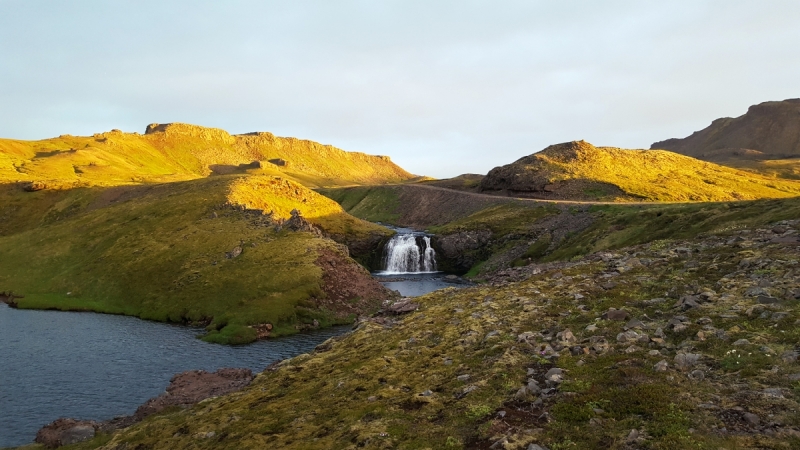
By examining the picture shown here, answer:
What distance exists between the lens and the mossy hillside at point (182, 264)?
57469 millimetres

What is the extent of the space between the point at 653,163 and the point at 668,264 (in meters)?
149

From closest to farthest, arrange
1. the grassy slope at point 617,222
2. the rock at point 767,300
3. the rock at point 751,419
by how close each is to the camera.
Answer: the rock at point 751,419 < the rock at point 767,300 < the grassy slope at point 617,222

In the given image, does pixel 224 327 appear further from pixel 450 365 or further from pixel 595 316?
pixel 595 316

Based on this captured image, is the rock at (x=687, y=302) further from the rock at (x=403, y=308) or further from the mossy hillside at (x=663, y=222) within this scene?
the mossy hillside at (x=663, y=222)

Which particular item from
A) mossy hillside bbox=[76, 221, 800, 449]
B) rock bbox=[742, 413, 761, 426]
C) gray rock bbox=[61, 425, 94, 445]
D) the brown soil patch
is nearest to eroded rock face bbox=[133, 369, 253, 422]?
gray rock bbox=[61, 425, 94, 445]

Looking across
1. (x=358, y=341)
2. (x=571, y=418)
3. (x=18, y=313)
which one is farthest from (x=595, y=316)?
(x=18, y=313)

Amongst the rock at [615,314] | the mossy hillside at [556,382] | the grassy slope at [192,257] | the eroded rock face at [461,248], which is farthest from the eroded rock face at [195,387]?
the eroded rock face at [461,248]

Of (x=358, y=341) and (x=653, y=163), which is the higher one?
(x=653, y=163)

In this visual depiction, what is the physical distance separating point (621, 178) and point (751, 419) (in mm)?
140375

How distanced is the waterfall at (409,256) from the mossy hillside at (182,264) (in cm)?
2464

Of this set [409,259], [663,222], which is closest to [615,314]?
[663,222]

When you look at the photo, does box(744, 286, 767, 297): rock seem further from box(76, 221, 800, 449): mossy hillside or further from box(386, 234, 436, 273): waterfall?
box(386, 234, 436, 273): waterfall

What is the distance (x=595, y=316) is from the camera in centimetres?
2277

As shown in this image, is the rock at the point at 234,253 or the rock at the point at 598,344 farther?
the rock at the point at 234,253
